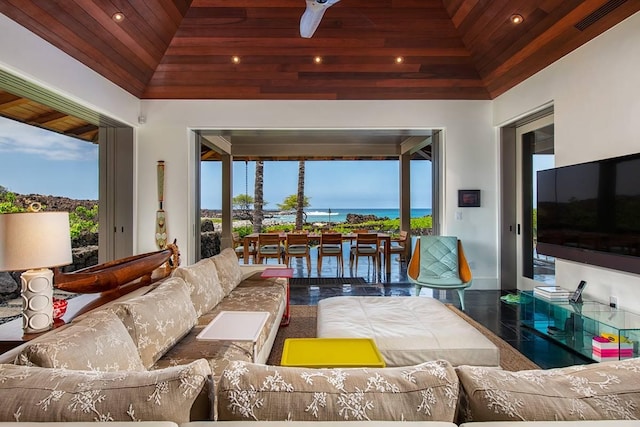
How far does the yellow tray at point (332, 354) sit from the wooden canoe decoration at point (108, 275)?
4.42 feet

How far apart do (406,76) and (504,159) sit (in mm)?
1945

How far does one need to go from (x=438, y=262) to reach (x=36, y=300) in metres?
Result: 4.21

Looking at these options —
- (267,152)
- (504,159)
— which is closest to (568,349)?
(504,159)

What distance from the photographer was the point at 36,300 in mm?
1790

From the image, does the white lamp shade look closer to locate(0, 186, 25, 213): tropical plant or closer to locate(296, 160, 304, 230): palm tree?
locate(0, 186, 25, 213): tropical plant

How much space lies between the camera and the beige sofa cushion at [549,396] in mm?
887

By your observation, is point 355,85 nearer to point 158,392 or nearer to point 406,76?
point 406,76

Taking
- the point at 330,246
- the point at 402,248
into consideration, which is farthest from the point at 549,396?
the point at 402,248

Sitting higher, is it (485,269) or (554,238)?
(554,238)

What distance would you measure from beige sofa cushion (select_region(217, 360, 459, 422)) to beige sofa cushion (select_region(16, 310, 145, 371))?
0.69m

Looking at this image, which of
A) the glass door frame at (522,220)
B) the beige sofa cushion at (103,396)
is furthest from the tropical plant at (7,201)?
the glass door frame at (522,220)

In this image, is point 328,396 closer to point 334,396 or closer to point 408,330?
point 334,396

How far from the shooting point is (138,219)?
5234mm

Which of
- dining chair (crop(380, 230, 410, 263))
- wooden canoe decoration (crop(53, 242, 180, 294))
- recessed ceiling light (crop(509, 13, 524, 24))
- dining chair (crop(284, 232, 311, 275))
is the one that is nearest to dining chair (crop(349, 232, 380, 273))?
dining chair (crop(380, 230, 410, 263))
